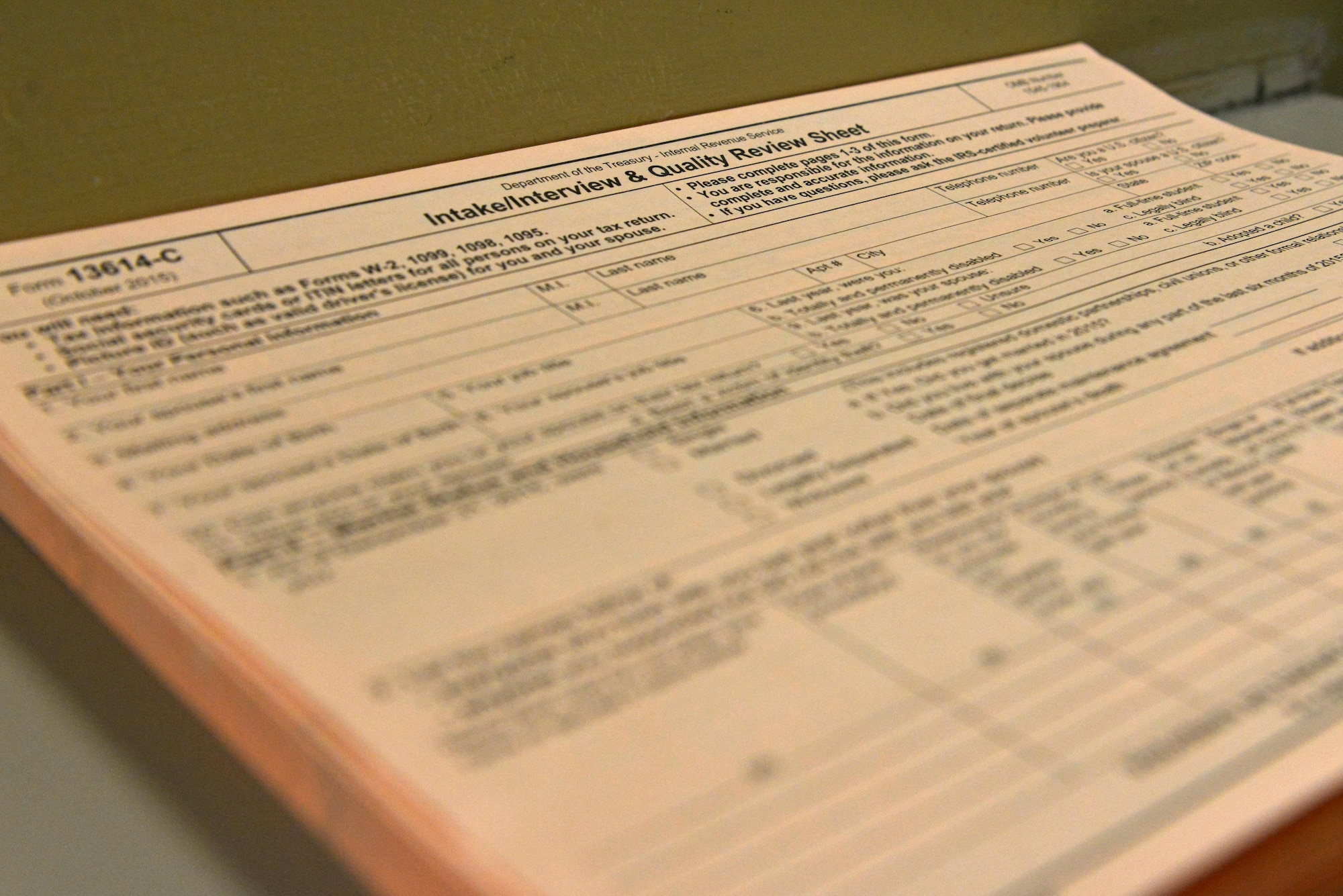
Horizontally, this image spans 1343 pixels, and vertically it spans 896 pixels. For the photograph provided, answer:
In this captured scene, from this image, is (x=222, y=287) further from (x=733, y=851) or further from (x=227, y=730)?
(x=733, y=851)

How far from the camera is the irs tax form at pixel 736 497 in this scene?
368 mm

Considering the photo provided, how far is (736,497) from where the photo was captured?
50 cm

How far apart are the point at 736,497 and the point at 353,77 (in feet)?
1.31

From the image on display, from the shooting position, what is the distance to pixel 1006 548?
0.48 metres

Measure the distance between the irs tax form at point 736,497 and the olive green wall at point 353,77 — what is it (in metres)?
0.02

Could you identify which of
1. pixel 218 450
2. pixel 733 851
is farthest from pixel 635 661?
pixel 218 450

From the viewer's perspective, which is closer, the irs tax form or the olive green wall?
the irs tax form

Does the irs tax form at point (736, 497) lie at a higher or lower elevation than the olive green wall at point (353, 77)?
lower

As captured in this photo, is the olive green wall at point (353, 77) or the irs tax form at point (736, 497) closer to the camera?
the irs tax form at point (736, 497)

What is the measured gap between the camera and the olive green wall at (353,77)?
0.65 metres

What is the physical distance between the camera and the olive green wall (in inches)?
25.5

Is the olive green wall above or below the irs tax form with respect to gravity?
above

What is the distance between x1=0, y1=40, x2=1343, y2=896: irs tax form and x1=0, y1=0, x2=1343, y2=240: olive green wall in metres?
0.02

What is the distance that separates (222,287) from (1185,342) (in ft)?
1.65
